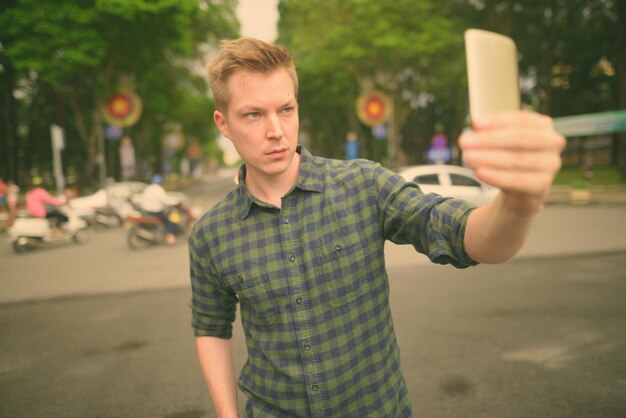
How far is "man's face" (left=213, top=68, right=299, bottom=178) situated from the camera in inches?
59.1

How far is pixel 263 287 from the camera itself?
1.48 m

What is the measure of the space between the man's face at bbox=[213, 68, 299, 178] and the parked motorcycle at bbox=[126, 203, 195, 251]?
10496 mm

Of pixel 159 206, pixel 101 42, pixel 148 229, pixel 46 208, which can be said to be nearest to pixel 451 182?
pixel 159 206

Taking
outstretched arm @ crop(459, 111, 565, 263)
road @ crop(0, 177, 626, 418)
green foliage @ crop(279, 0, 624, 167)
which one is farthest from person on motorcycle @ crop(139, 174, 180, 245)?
green foliage @ crop(279, 0, 624, 167)

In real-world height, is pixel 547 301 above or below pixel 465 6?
below

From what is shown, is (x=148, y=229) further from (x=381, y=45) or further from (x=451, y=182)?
(x=381, y=45)

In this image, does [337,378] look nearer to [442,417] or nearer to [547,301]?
[442,417]

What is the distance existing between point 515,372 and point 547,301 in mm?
2124

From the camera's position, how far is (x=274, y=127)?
59.1 inches

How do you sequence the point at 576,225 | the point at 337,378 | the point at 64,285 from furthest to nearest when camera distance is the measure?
the point at 576,225 → the point at 64,285 → the point at 337,378

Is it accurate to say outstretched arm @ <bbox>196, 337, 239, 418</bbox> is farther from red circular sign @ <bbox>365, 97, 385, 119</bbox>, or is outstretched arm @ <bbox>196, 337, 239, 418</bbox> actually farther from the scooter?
red circular sign @ <bbox>365, 97, 385, 119</bbox>

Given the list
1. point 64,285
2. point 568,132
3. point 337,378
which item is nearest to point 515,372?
point 337,378

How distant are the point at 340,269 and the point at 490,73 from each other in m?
0.90

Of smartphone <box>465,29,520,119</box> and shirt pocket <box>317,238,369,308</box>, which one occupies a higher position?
smartphone <box>465,29,520,119</box>
